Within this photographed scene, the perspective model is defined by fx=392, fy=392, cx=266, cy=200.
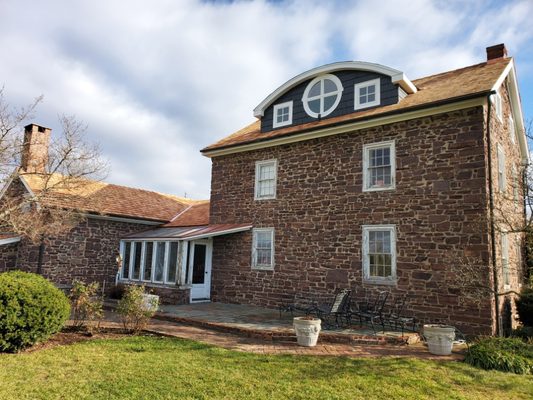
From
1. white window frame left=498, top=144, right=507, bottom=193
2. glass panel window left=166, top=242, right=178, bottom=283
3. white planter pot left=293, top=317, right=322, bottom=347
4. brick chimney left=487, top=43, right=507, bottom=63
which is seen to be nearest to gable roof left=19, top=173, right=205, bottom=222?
glass panel window left=166, top=242, right=178, bottom=283

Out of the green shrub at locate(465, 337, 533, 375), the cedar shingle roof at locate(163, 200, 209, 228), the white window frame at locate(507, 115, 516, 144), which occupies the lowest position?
the green shrub at locate(465, 337, 533, 375)

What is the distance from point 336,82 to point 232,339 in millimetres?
9232

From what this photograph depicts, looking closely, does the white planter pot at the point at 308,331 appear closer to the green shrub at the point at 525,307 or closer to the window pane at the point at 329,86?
the green shrub at the point at 525,307

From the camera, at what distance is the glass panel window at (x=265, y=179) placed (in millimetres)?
14375

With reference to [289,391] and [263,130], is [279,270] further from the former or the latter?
[289,391]

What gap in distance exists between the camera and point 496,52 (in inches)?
538

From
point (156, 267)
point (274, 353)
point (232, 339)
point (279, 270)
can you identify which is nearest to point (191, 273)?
point (156, 267)

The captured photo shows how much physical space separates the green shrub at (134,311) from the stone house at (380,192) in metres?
5.13

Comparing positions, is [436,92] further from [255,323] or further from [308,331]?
[255,323]

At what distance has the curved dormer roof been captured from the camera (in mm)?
12258

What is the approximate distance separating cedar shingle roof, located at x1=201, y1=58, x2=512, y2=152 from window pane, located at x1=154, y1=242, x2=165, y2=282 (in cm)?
468

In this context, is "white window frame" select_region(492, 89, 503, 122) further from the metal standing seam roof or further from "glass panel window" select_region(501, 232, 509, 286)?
the metal standing seam roof

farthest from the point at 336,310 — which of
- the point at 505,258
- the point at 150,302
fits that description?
the point at 505,258

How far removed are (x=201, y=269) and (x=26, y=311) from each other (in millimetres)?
7912
